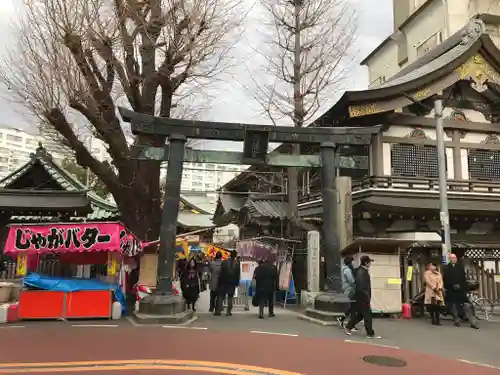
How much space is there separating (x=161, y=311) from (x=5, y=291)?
4.37m

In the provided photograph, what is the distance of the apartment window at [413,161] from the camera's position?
730 inches

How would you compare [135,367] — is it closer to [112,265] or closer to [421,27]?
[112,265]

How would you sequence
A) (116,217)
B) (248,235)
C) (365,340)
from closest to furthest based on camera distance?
(365,340) < (116,217) < (248,235)

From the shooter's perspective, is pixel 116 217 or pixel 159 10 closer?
pixel 159 10

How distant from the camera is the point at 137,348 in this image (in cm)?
817

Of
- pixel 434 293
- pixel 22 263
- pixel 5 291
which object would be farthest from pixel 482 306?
pixel 5 291

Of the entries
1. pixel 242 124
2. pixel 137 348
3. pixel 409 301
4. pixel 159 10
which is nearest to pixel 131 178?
pixel 242 124

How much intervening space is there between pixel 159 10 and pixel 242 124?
14.0 feet

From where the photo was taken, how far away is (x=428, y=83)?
18516 mm

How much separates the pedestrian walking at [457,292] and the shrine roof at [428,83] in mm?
7386

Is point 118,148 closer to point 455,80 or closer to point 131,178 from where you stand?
point 131,178

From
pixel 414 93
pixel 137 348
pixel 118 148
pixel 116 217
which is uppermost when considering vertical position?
pixel 414 93

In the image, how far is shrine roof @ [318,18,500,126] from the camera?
17797 mm

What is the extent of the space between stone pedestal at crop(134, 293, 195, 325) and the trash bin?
3560 millimetres
